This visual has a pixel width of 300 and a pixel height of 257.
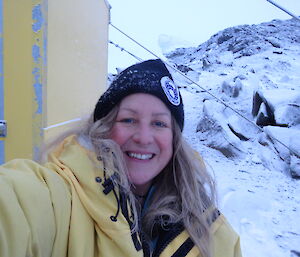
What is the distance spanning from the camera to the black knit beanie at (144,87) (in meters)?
1.24

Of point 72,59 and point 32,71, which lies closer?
point 32,71

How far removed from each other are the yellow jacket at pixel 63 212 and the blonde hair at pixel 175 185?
84mm

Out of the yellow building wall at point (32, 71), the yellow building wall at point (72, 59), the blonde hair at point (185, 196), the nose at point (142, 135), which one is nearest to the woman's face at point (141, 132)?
the nose at point (142, 135)

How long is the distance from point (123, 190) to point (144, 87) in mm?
456

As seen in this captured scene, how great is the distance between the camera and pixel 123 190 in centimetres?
104

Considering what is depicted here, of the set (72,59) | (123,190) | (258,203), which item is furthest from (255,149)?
(123,190)

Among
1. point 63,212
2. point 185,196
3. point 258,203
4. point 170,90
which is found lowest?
point 258,203

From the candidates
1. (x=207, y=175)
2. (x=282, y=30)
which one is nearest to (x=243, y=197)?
(x=207, y=175)

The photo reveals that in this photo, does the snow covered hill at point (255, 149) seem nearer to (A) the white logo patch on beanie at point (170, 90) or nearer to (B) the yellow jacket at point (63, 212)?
(A) the white logo patch on beanie at point (170, 90)

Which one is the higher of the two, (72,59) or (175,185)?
(72,59)

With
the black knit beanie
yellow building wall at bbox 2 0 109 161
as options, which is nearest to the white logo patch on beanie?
the black knit beanie

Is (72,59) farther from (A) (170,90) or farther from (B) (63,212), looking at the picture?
(B) (63,212)

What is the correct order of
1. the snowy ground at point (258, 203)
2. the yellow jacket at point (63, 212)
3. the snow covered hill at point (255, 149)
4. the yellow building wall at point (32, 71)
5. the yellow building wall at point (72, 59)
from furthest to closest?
the snow covered hill at point (255, 149) < the snowy ground at point (258, 203) < the yellow building wall at point (72, 59) < the yellow building wall at point (32, 71) < the yellow jacket at point (63, 212)

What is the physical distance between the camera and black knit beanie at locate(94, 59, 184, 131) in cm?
124
